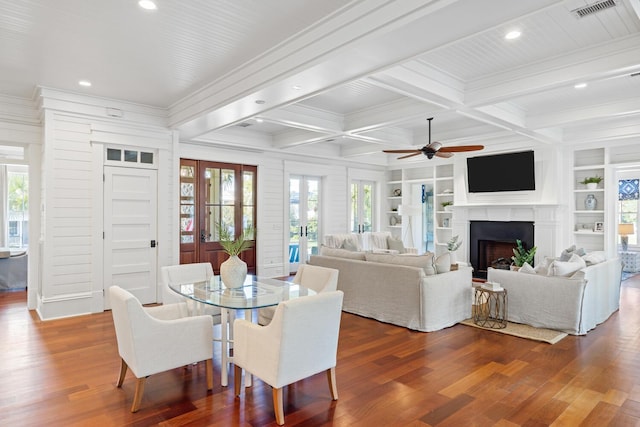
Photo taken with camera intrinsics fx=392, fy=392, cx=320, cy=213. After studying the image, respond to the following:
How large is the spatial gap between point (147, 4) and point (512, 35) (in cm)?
305

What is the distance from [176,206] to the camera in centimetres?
606

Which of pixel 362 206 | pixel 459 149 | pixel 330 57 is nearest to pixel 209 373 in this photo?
pixel 330 57

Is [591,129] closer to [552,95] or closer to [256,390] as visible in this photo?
[552,95]

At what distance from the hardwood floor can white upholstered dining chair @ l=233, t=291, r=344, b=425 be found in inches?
11.5

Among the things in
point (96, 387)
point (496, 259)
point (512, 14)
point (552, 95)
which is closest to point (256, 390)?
point (96, 387)

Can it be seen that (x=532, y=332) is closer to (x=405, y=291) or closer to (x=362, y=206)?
(x=405, y=291)

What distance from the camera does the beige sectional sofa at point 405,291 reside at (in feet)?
15.0

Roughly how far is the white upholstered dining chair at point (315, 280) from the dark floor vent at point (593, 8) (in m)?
3.00

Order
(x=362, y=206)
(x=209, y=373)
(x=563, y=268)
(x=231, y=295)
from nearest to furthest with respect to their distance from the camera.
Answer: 1. (x=209, y=373)
2. (x=231, y=295)
3. (x=563, y=268)
4. (x=362, y=206)

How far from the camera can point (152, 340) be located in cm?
272

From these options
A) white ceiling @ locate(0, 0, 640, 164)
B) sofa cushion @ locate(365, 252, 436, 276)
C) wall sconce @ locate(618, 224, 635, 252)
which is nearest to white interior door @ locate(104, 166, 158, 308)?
white ceiling @ locate(0, 0, 640, 164)

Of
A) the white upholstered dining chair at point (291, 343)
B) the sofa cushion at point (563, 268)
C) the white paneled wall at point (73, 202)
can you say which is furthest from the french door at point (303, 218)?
the white upholstered dining chair at point (291, 343)

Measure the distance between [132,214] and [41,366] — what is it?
2.54 metres

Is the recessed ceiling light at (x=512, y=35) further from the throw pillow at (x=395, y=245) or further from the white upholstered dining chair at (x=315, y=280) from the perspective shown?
the throw pillow at (x=395, y=245)
